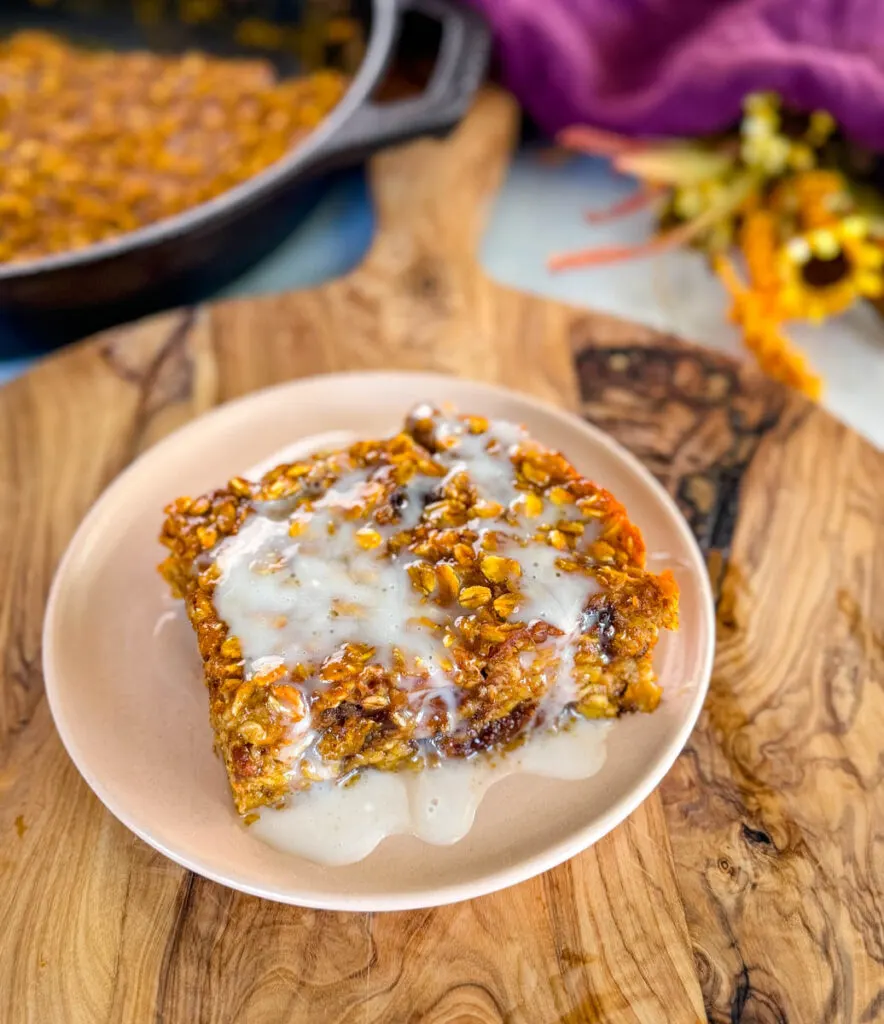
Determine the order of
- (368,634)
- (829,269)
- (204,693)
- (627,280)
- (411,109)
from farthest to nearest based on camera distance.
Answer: (627,280)
(829,269)
(411,109)
(204,693)
(368,634)

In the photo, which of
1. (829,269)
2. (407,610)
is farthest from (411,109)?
(407,610)

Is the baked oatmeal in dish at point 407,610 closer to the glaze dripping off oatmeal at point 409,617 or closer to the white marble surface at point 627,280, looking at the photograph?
the glaze dripping off oatmeal at point 409,617

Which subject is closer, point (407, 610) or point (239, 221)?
point (407, 610)

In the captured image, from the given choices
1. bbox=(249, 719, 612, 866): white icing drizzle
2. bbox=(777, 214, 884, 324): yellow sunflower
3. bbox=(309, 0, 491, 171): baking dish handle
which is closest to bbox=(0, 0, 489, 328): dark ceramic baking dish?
bbox=(309, 0, 491, 171): baking dish handle

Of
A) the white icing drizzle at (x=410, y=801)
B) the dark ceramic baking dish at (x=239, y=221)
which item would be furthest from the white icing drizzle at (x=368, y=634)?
the dark ceramic baking dish at (x=239, y=221)

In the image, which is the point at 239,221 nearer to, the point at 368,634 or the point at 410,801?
the point at 368,634

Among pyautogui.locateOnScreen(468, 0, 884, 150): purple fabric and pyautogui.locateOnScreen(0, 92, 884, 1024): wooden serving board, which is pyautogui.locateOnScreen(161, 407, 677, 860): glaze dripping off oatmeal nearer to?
pyautogui.locateOnScreen(0, 92, 884, 1024): wooden serving board

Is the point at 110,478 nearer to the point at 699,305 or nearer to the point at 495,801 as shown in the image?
the point at 495,801
